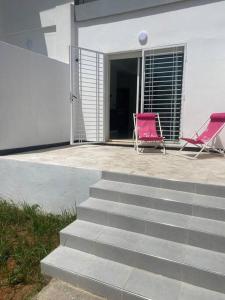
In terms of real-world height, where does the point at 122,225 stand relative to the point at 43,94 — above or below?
below

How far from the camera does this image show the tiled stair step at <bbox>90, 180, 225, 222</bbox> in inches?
108

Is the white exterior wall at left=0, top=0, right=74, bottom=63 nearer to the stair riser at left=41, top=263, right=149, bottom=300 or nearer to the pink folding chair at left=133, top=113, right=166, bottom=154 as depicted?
the pink folding chair at left=133, top=113, right=166, bottom=154

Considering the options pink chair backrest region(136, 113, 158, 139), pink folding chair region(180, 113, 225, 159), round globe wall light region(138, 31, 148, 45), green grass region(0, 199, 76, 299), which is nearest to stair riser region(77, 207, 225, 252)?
green grass region(0, 199, 76, 299)

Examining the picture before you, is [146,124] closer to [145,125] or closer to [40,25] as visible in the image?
[145,125]

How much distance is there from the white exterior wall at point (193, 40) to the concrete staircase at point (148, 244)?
3.07m

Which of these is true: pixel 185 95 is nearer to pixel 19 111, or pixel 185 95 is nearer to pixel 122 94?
pixel 19 111

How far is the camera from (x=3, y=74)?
188 inches

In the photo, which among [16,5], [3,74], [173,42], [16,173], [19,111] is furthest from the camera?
[16,5]

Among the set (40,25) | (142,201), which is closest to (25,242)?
(142,201)

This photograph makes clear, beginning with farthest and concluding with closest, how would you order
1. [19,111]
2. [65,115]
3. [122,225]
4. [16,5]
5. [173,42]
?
[16,5] < [65,115] < [173,42] < [19,111] < [122,225]

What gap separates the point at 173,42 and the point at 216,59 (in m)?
1.05

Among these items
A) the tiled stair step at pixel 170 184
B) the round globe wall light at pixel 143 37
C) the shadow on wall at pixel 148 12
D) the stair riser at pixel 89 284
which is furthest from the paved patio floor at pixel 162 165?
the shadow on wall at pixel 148 12

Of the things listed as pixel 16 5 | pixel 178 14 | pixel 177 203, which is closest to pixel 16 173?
pixel 177 203

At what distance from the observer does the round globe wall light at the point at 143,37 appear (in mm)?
5923
